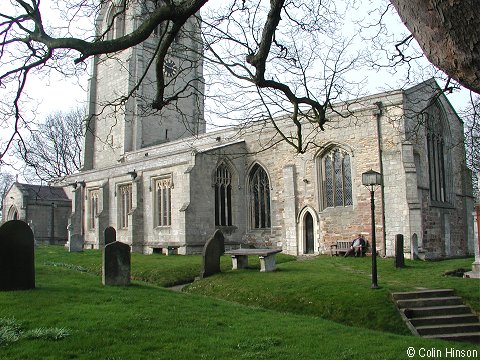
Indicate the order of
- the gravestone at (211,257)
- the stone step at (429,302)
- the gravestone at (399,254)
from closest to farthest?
the stone step at (429,302) → the gravestone at (211,257) → the gravestone at (399,254)

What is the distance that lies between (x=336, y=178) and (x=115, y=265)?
12667 millimetres

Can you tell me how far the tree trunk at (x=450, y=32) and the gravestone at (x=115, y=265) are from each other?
11.0 metres

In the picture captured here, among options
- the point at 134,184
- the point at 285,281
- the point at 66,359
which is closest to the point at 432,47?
the point at 66,359

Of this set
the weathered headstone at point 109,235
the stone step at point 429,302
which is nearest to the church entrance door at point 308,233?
the weathered headstone at point 109,235

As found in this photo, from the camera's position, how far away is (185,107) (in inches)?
1489

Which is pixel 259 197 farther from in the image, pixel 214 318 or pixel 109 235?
pixel 214 318

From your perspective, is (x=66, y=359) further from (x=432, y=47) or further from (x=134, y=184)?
(x=134, y=184)

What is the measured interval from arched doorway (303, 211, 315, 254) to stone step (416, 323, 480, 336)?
42.2 feet

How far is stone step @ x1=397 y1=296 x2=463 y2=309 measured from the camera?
430 inches

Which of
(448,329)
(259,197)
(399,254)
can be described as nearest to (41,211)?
(259,197)

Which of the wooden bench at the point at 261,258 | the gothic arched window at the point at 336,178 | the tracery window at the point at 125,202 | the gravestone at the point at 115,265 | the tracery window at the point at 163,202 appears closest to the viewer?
the gravestone at the point at 115,265

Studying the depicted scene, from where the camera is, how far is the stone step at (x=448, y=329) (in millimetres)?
9742

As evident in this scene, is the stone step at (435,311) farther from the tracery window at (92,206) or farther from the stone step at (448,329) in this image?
the tracery window at (92,206)

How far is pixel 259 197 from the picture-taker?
83.9ft
